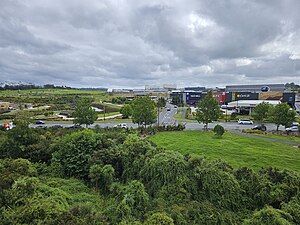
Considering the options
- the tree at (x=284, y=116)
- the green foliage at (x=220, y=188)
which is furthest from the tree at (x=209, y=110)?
the green foliage at (x=220, y=188)

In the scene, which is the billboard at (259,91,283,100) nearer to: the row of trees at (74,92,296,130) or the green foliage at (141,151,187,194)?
the row of trees at (74,92,296,130)

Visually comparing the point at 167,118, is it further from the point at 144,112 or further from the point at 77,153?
the point at 77,153

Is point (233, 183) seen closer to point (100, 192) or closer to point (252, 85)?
point (100, 192)

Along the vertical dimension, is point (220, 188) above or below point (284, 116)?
below

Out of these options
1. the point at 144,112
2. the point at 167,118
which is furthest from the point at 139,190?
the point at 167,118

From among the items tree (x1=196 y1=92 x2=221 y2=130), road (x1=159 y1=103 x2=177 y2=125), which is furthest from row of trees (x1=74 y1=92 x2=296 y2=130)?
road (x1=159 y1=103 x2=177 y2=125)

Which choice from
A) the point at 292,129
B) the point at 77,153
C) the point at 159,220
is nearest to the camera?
the point at 159,220
